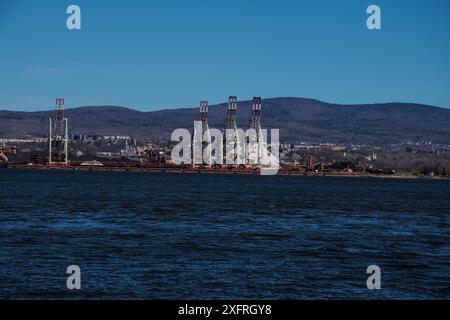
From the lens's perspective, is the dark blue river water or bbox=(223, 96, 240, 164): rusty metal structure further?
bbox=(223, 96, 240, 164): rusty metal structure

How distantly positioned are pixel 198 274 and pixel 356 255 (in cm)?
526

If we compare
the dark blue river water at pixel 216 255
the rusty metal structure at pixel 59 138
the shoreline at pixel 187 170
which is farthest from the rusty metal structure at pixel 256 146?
the dark blue river water at pixel 216 255

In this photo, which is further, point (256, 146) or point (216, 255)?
point (256, 146)

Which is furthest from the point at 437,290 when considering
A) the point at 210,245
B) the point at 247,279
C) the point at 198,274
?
the point at 210,245

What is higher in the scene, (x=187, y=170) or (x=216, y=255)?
(x=187, y=170)

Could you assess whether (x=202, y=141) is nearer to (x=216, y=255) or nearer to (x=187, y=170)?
(x=187, y=170)

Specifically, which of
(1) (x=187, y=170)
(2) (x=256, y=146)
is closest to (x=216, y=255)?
(2) (x=256, y=146)

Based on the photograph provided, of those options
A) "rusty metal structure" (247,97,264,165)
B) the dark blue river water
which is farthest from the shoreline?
the dark blue river water

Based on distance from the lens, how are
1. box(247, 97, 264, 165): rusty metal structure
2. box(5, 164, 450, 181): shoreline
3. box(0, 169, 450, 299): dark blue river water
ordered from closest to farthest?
box(0, 169, 450, 299): dark blue river water < box(247, 97, 264, 165): rusty metal structure < box(5, 164, 450, 181): shoreline

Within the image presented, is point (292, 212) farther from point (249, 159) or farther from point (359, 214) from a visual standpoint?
point (249, 159)

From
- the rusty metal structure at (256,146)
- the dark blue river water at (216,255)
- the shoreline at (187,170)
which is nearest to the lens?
the dark blue river water at (216,255)

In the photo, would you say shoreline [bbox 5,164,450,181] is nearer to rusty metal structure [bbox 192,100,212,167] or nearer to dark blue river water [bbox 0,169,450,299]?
rusty metal structure [bbox 192,100,212,167]

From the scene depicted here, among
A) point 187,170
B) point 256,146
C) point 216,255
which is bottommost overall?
point 216,255

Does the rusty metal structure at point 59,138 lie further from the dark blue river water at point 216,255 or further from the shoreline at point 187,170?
the dark blue river water at point 216,255
